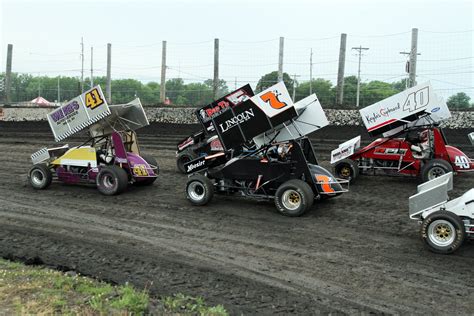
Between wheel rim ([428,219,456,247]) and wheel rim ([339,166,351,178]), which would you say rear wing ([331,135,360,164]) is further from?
wheel rim ([428,219,456,247])

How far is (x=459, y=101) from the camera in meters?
17.8

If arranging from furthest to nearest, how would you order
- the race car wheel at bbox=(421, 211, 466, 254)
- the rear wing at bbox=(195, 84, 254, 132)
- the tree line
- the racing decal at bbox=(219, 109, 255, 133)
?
the tree line
the rear wing at bbox=(195, 84, 254, 132)
the racing decal at bbox=(219, 109, 255, 133)
the race car wheel at bbox=(421, 211, 466, 254)

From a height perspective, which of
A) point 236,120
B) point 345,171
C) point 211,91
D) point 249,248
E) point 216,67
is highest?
point 216,67

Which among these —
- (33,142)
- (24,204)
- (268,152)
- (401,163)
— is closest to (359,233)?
(268,152)

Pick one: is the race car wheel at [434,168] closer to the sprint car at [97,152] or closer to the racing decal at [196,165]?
the racing decal at [196,165]

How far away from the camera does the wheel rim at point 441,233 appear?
5.81 metres

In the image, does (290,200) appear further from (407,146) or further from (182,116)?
(182,116)

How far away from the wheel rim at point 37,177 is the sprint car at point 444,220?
764 centimetres

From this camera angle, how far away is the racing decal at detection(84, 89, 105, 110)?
9.05 meters

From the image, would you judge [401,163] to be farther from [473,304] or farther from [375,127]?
[473,304]

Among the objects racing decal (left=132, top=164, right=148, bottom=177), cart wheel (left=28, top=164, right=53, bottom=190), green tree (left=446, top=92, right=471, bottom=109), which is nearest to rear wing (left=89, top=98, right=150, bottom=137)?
racing decal (left=132, top=164, right=148, bottom=177)

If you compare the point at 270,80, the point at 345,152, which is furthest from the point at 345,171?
the point at 270,80

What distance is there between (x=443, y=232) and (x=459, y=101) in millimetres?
13690

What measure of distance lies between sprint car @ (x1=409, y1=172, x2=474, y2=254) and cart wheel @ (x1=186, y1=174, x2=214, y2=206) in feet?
12.0
